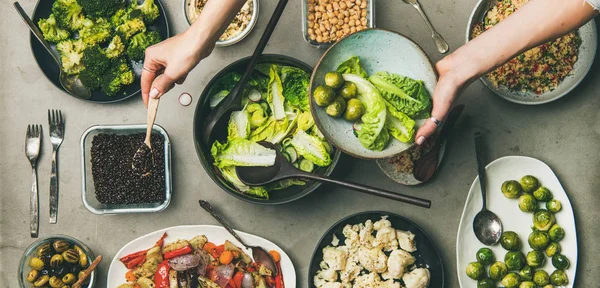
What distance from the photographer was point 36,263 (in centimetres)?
264

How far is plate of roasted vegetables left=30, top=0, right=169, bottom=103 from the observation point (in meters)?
2.61

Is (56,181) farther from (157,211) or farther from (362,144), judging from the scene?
(362,144)

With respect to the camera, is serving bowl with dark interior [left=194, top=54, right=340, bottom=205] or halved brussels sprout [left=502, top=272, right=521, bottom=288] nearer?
serving bowl with dark interior [left=194, top=54, right=340, bottom=205]

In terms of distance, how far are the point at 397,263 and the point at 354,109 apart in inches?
34.7

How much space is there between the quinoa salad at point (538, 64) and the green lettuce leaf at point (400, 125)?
0.70 m

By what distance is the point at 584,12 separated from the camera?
198 centimetres

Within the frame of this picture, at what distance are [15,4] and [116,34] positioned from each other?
502mm

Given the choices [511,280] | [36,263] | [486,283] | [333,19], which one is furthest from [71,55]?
[511,280]

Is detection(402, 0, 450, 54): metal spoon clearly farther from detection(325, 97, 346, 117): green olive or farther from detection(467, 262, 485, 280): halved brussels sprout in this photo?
detection(467, 262, 485, 280): halved brussels sprout

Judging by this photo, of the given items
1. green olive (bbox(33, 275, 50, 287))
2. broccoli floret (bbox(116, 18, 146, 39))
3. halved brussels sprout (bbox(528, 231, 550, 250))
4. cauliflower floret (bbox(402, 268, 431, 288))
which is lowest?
halved brussels sprout (bbox(528, 231, 550, 250))

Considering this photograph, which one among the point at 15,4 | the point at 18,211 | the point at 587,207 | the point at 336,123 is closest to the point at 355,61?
the point at 336,123

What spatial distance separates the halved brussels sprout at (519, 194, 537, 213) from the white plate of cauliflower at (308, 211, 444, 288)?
48cm

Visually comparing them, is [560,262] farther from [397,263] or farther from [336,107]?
[336,107]

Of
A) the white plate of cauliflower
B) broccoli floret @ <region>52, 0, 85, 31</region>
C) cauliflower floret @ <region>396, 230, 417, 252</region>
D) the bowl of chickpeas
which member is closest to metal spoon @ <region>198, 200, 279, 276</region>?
the white plate of cauliflower
